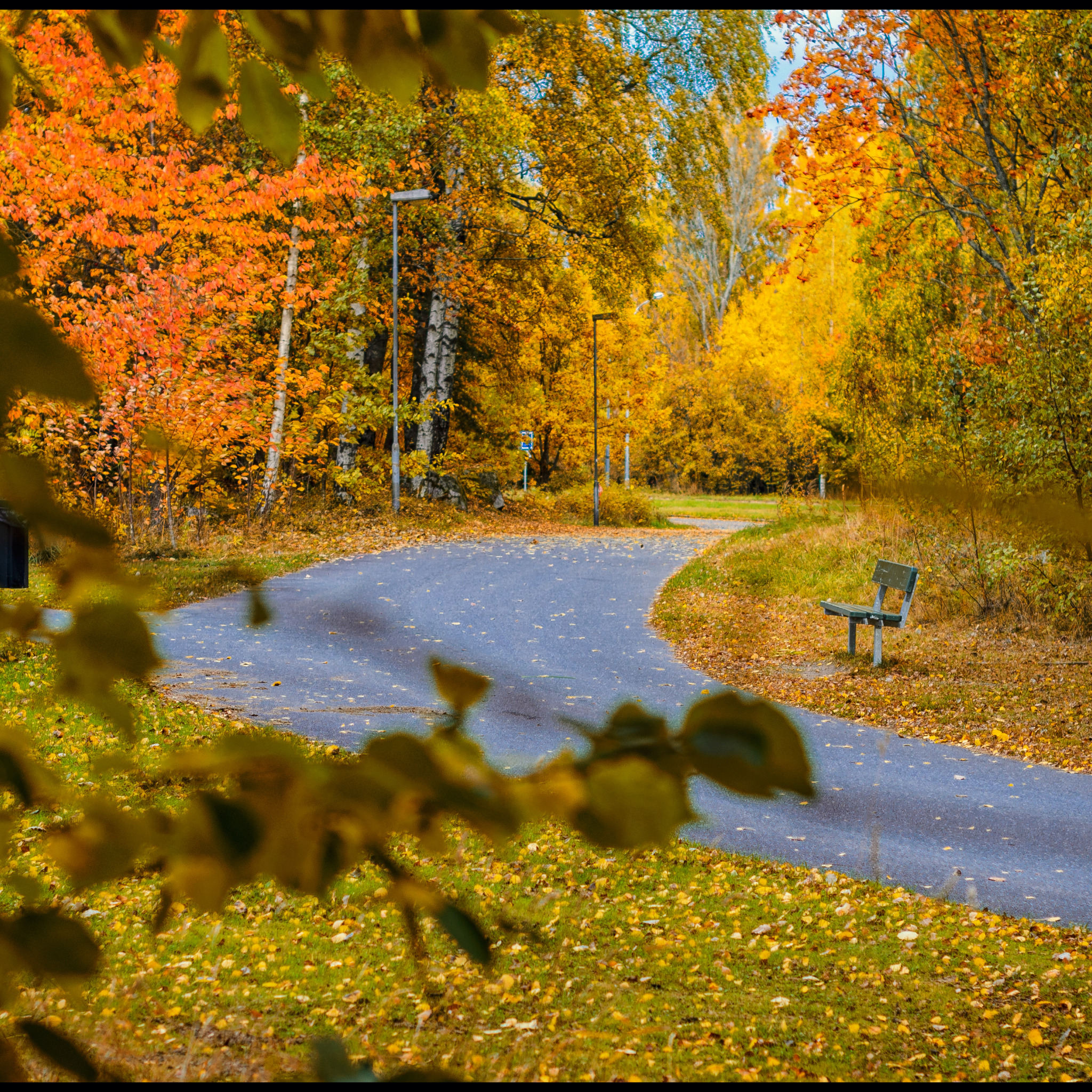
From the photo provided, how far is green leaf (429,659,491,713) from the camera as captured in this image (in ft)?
2.69

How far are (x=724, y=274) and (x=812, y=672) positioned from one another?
149ft

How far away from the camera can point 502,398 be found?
1086 inches

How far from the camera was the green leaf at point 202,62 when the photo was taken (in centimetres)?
84

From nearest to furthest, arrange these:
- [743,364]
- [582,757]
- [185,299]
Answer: [582,757] → [185,299] → [743,364]

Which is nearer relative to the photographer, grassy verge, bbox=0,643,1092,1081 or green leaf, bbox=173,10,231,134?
green leaf, bbox=173,10,231,134

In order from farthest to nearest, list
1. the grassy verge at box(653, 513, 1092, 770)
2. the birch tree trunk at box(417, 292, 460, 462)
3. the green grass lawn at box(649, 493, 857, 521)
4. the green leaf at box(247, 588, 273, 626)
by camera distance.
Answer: the green grass lawn at box(649, 493, 857, 521)
the birch tree trunk at box(417, 292, 460, 462)
the grassy verge at box(653, 513, 1092, 770)
the green leaf at box(247, 588, 273, 626)

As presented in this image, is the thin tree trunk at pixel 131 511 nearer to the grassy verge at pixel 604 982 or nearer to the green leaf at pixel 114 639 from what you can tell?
the green leaf at pixel 114 639

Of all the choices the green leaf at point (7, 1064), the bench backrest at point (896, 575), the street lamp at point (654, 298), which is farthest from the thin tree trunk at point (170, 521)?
the street lamp at point (654, 298)

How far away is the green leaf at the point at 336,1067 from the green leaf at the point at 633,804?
197 mm

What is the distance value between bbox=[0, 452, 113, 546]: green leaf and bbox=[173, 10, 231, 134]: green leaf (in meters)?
0.34

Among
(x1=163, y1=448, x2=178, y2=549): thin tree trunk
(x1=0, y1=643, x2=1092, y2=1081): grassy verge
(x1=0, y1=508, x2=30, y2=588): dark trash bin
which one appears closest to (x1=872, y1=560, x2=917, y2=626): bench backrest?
(x1=0, y1=643, x2=1092, y2=1081): grassy verge

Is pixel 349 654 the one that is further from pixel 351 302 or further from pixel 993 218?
pixel 351 302

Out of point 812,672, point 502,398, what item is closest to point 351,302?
point 502,398

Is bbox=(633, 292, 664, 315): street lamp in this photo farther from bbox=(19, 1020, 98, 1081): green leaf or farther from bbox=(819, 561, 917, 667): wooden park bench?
bbox=(19, 1020, 98, 1081): green leaf
